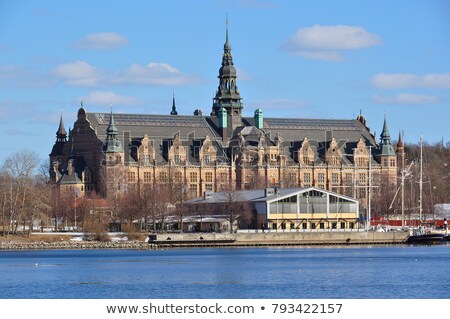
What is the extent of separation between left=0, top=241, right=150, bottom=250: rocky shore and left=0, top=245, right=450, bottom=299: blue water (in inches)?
247

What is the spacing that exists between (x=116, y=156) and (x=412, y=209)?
39.8 metres

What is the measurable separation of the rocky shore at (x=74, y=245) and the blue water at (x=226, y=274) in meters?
6.28

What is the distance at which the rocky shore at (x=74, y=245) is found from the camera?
13675 cm

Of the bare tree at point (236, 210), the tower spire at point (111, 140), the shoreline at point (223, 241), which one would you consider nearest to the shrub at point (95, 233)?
the shoreline at point (223, 241)

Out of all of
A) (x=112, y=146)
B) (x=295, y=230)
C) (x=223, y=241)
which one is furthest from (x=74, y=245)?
(x=112, y=146)

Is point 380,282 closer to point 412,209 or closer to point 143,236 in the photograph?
point 143,236

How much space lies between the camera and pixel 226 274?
95875 mm

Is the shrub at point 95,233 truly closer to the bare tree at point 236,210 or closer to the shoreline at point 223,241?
the shoreline at point 223,241

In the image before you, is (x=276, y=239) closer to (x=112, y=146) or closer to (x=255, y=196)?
(x=255, y=196)

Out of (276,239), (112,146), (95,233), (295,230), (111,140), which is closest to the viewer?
(276,239)

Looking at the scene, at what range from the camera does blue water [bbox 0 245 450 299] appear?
81875 mm

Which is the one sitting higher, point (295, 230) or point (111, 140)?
point (111, 140)

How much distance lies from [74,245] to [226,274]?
45844 mm
